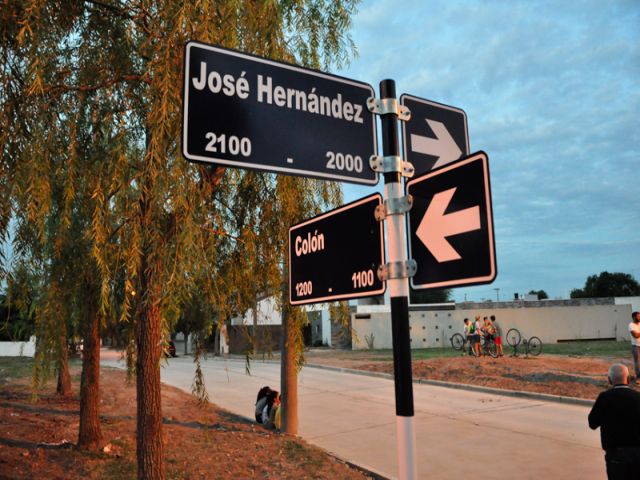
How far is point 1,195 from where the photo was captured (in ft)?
13.9

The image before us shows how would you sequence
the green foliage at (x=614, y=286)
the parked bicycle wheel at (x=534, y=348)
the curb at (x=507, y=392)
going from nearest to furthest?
the curb at (x=507, y=392), the parked bicycle wheel at (x=534, y=348), the green foliage at (x=614, y=286)

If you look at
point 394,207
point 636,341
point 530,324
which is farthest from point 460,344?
point 394,207

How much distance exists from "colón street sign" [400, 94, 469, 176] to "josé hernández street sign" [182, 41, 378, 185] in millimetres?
223

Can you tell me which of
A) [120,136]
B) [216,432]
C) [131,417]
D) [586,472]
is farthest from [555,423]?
[120,136]

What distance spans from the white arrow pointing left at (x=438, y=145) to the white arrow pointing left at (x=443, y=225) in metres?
0.60

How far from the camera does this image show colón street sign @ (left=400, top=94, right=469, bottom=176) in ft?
8.89

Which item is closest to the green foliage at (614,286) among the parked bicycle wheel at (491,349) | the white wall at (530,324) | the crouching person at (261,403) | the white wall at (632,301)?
the white wall at (632,301)

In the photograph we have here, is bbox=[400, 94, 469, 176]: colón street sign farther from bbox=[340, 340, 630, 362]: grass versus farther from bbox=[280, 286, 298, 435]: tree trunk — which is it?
bbox=[340, 340, 630, 362]: grass

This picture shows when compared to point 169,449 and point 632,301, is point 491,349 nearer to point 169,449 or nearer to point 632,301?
point 169,449

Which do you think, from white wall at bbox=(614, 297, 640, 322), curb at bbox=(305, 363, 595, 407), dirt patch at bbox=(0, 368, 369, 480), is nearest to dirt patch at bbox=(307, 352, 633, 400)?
curb at bbox=(305, 363, 595, 407)

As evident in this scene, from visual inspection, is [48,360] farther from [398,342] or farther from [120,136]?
[398,342]

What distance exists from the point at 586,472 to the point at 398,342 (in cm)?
682

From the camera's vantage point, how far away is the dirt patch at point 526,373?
14670 mm

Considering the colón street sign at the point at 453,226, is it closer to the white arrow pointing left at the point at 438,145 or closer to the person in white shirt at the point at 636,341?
the white arrow pointing left at the point at 438,145
